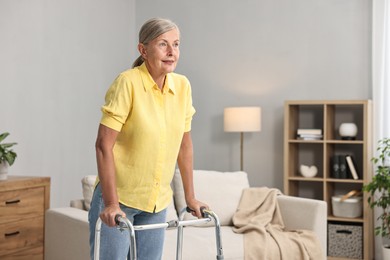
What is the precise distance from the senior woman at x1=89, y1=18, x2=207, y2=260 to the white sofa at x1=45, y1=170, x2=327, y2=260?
1.53m

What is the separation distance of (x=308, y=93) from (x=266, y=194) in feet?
5.19

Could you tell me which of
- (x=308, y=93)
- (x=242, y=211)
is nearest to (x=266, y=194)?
(x=242, y=211)

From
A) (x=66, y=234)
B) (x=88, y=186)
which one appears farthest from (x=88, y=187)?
(x=66, y=234)

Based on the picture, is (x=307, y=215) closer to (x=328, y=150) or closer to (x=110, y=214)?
(x=328, y=150)

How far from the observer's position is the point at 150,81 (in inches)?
77.5

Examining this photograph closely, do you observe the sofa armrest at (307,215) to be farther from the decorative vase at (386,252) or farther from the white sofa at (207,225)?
the decorative vase at (386,252)

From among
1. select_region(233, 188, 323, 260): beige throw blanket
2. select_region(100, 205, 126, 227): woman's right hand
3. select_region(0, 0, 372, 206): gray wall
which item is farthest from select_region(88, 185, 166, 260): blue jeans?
select_region(0, 0, 372, 206): gray wall

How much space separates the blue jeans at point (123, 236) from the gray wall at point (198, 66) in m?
2.78

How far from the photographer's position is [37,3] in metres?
4.89

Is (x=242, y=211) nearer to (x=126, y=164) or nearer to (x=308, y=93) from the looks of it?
(x=308, y=93)

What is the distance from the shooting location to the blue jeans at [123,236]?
6.42 feet

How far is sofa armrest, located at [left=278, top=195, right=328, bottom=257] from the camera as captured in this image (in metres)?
4.00

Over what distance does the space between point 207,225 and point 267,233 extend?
1.46 ft

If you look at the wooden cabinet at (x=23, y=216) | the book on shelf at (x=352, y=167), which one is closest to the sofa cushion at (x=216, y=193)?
the wooden cabinet at (x=23, y=216)
